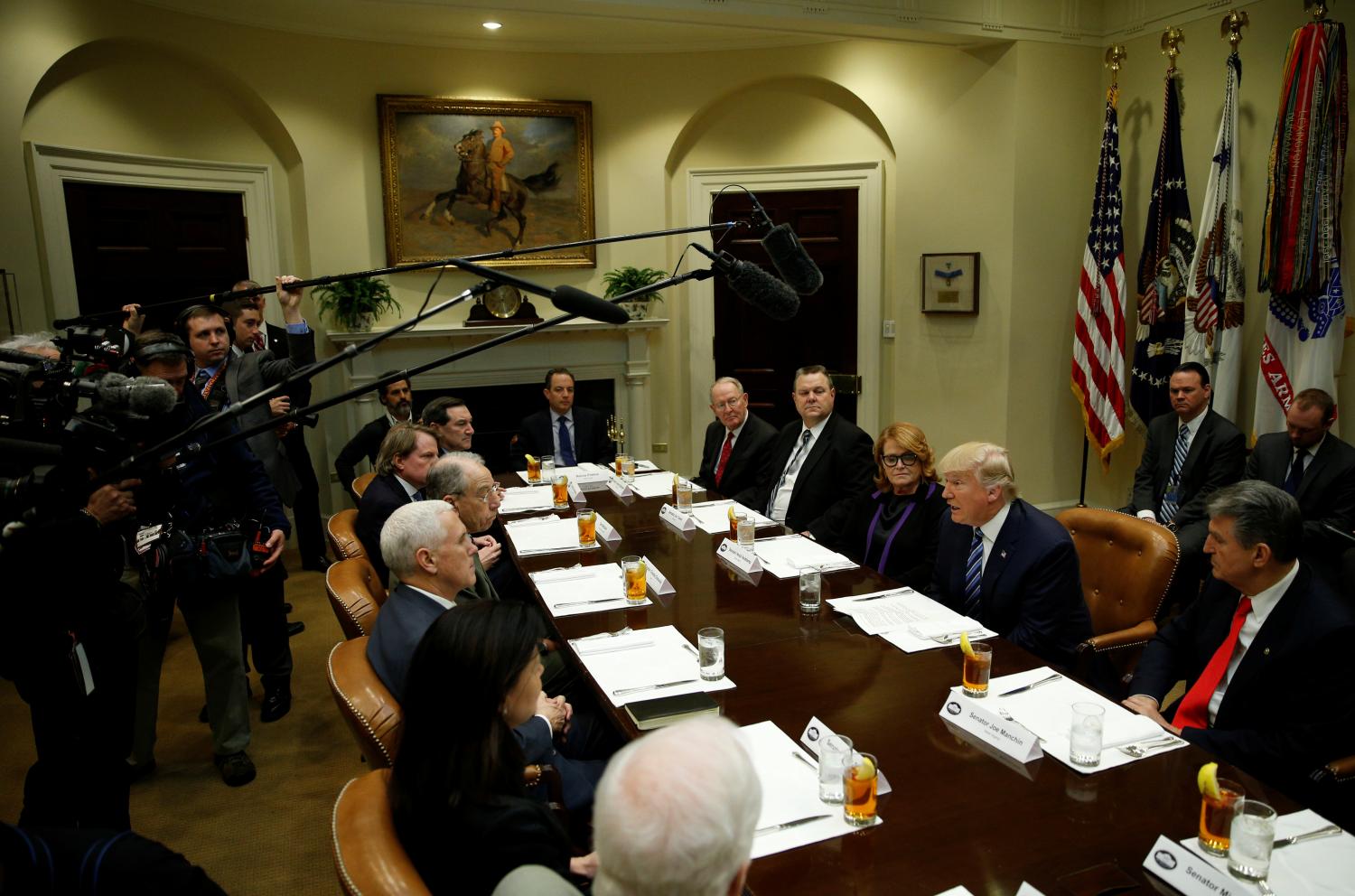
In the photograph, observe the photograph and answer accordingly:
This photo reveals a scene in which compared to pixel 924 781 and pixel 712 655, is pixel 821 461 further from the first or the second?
pixel 924 781

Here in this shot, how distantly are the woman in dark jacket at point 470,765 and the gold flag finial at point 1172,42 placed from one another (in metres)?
5.77

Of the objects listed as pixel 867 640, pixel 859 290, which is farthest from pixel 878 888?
pixel 859 290

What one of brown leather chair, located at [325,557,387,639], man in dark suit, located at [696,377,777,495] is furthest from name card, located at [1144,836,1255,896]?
man in dark suit, located at [696,377,777,495]

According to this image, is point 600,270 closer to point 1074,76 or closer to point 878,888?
point 1074,76

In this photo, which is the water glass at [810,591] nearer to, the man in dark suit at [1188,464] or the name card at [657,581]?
the name card at [657,581]

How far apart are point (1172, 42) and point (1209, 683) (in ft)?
15.4

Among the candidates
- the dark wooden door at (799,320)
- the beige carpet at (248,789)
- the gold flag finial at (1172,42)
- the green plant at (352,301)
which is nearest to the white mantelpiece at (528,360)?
the green plant at (352,301)

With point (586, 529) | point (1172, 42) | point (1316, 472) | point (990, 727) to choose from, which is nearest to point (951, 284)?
point (1172, 42)

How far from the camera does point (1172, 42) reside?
5.40 meters

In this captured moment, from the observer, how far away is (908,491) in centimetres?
331

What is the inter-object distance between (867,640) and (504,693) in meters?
1.12

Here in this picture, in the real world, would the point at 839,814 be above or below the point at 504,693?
below

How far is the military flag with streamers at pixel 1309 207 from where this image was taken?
14.9 feet

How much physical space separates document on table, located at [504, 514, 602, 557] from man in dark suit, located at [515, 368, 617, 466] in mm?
1496
